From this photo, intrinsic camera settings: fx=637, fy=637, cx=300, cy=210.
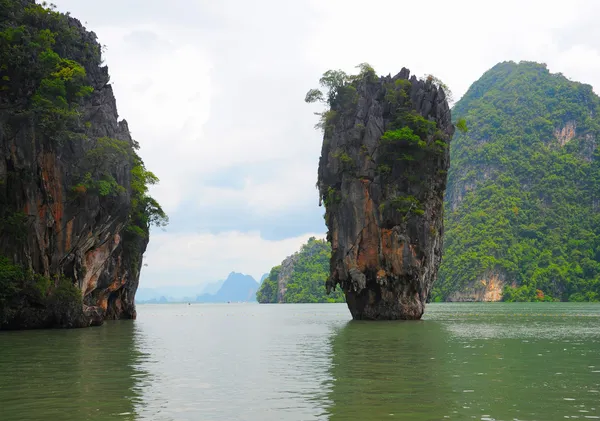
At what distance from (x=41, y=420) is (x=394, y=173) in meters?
39.0

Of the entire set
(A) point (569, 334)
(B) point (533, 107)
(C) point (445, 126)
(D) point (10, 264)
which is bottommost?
(A) point (569, 334)

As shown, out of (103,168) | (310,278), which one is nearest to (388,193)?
(103,168)

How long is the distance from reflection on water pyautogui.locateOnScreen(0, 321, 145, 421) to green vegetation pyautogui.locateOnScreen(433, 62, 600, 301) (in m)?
120

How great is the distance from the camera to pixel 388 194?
47625 millimetres

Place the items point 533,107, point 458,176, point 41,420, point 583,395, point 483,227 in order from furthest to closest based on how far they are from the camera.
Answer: point 533,107, point 458,176, point 483,227, point 583,395, point 41,420

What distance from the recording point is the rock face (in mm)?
46750

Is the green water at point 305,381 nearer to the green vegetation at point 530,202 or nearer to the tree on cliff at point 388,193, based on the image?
the tree on cliff at point 388,193

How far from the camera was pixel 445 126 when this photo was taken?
51062 mm

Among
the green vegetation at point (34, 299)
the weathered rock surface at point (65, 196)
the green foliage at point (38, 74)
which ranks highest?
the green foliage at point (38, 74)

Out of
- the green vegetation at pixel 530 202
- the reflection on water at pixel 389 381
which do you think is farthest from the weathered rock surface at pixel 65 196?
the green vegetation at pixel 530 202

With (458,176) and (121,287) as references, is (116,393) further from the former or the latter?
(458,176)

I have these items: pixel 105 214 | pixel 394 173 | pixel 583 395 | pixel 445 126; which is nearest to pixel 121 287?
pixel 105 214

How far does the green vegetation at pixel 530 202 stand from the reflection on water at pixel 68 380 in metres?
120

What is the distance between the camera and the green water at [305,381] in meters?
12.3
